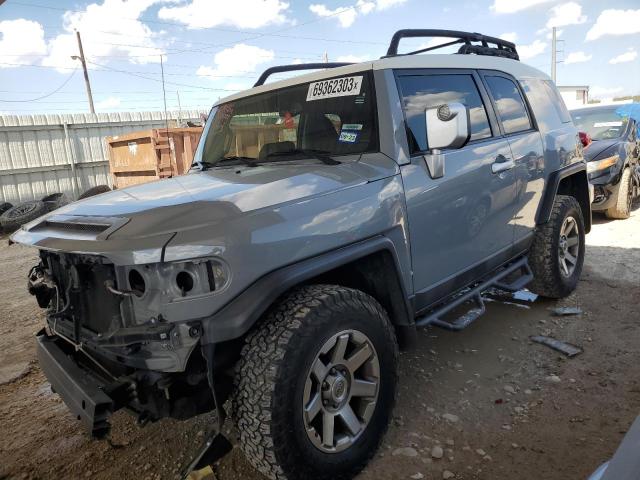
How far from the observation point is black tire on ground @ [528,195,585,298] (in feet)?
13.8

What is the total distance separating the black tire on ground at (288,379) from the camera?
6.53 ft

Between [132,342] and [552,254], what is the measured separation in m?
3.61

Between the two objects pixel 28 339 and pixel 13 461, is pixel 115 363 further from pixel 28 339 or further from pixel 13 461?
pixel 28 339

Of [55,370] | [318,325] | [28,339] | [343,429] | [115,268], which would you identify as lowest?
[28,339]

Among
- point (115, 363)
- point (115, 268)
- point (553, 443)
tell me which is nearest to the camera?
point (115, 268)

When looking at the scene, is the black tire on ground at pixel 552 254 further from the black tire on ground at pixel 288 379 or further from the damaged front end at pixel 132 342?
the damaged front end at pixel 132 342

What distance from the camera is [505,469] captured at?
243 centimetres

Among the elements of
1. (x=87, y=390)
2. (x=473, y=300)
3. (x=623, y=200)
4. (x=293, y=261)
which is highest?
(x=293, y=261)

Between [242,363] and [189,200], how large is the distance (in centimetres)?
78

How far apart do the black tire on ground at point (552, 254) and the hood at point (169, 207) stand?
94.9 inches

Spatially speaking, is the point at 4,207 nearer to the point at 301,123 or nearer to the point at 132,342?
the point at 301,123

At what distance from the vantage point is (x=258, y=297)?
77.2 inches

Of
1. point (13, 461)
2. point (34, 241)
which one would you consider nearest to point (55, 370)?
A: point (34, 241)

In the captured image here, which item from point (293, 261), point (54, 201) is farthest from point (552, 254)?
point (54, 201)
